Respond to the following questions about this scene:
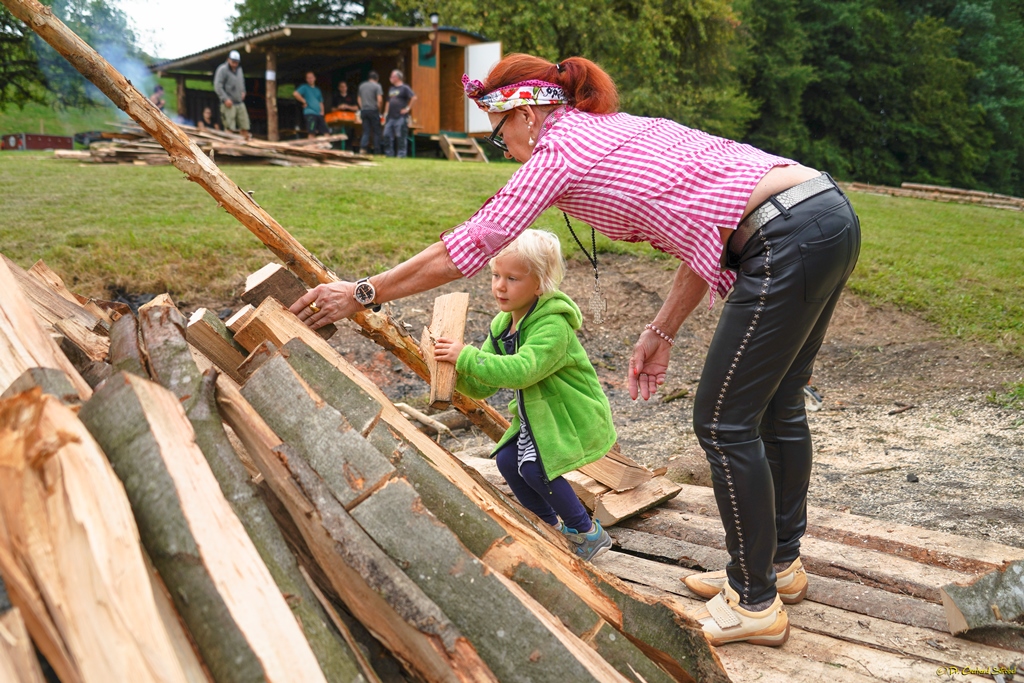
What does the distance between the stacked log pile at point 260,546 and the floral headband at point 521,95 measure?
1.06 metres

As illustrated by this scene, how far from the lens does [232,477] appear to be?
1.88 metres

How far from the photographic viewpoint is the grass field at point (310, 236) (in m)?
6.81

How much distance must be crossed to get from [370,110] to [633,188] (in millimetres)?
16321

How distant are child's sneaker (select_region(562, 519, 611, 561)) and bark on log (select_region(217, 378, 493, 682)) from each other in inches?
63.6

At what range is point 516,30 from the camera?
2450 cm

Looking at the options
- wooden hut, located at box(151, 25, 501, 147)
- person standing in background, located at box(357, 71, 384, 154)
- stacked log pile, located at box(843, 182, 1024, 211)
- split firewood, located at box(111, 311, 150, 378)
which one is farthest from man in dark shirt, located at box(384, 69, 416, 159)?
split firewood, located at box(111, 311, 150, 378)

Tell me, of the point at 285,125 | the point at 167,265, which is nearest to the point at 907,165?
the point at 285,125

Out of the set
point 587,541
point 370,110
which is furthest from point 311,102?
point 587,541

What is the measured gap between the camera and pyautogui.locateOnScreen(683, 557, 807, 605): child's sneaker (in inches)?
115

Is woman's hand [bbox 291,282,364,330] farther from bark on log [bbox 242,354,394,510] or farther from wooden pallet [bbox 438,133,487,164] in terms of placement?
wooden pallet [bbox 438,133,487,164]

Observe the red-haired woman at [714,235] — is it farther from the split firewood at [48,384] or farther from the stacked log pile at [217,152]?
the stacked log pile at [217,152]

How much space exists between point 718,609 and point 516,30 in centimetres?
2426

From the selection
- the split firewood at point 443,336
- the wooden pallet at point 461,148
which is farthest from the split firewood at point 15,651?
the wooden pallet at point 461,148

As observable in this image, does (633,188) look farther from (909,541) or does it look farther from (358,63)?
(358,63)
